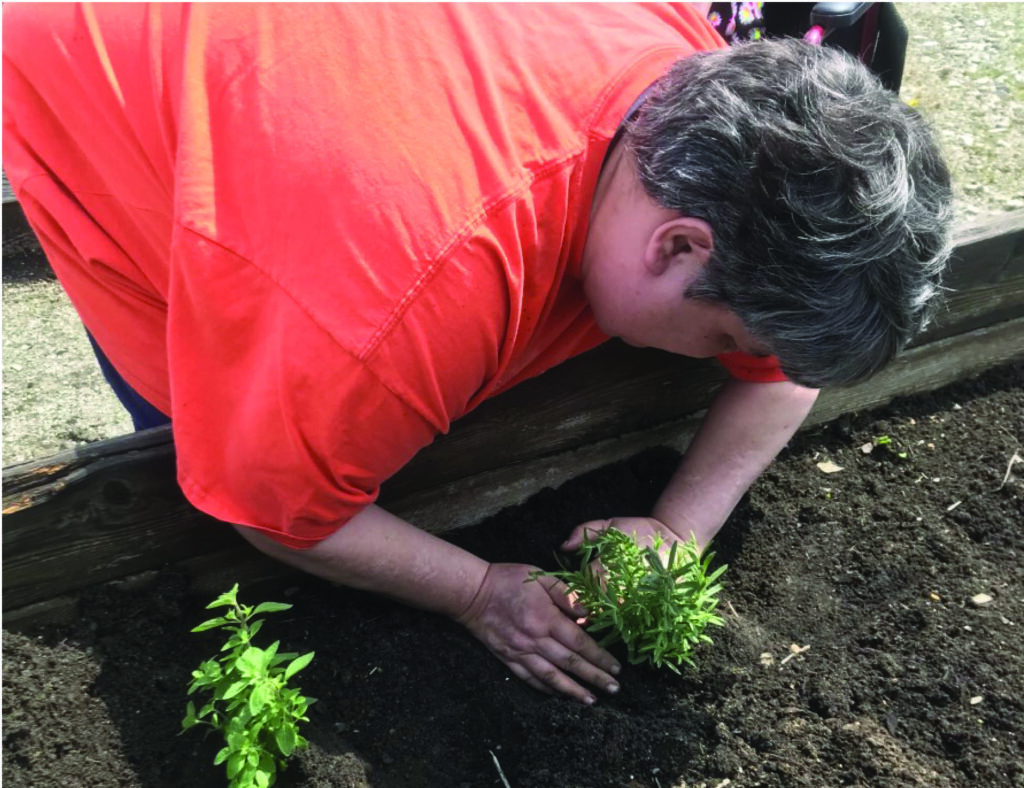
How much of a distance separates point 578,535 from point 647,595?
16.7 inches

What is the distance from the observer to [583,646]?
2158mm

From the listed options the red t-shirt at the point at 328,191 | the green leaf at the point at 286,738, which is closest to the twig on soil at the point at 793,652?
the red t-shirt at the point at 328,191

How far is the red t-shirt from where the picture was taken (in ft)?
5.06

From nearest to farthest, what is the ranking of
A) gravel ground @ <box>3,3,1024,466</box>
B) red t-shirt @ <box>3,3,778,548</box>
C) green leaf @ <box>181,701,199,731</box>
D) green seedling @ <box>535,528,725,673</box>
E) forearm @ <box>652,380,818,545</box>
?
red t-shirt @ <box>3,3,778,548</box> < green leaf @ <box>181,701,199,731</box> < green seedling @ <box>535,528,725,673</box> < forearm @ <box>652,380,818,545</box> < gravel ground @ <box>3,3,1024,466</box>

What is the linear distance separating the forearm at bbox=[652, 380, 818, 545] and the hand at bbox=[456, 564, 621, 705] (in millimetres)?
391

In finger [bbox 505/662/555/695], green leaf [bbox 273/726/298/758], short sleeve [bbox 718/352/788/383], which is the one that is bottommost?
finger [bbox 505/662/555/695]

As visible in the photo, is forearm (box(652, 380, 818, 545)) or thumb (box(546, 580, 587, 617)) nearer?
thumb (box(546, 580, 587, 617))

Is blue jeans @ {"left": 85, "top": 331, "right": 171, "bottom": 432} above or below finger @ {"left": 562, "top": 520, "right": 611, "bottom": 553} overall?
below

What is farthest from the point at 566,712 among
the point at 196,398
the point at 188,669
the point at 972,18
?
the point at 972,18

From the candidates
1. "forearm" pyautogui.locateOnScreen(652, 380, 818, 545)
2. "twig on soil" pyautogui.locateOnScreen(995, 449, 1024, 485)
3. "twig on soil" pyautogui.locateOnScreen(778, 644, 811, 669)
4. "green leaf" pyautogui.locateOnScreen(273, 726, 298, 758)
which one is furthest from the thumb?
"twig on soil" pyautogui.locateOnScreen(995, 449, 1024, 485)

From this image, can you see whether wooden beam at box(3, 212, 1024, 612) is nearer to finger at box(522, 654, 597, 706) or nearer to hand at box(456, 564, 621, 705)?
hand at box(456, 564, 621, 705)

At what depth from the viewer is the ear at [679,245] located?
1641mm

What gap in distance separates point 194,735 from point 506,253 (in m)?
1.19

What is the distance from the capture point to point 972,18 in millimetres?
5094
